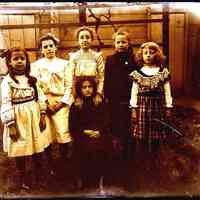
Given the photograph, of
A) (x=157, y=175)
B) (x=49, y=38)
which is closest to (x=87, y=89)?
(x=49, y=38)

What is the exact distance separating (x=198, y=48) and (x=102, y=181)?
4.78ft

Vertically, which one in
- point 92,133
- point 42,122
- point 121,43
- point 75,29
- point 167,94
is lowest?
point 92,133

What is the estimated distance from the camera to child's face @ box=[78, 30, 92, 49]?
3.79 m

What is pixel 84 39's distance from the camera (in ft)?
12.5

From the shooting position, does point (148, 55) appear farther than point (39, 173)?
No

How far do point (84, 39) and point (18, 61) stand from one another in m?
0.60

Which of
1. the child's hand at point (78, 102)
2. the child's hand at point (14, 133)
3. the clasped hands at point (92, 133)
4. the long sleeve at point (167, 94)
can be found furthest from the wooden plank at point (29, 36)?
the long sleeve at point (167, 94)

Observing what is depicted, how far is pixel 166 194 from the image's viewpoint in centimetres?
394

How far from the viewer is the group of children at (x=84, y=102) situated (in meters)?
3.80

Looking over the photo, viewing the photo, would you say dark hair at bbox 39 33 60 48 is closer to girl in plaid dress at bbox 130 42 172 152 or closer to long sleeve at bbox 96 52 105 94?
long sleeve at bbox 96 52 105 94

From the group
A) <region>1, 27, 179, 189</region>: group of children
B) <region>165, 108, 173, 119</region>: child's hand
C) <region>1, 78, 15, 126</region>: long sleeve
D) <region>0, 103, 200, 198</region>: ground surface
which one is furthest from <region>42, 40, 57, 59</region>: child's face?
<region>165, 108, 173, 119</region>: child's hand

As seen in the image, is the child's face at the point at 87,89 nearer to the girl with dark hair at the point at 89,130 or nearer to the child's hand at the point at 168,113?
the girl with dark hair at the point at 89,130

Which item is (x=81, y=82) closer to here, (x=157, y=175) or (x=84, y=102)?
(x=84, y=102)

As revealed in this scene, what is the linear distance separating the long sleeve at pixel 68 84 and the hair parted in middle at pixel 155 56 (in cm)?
59
